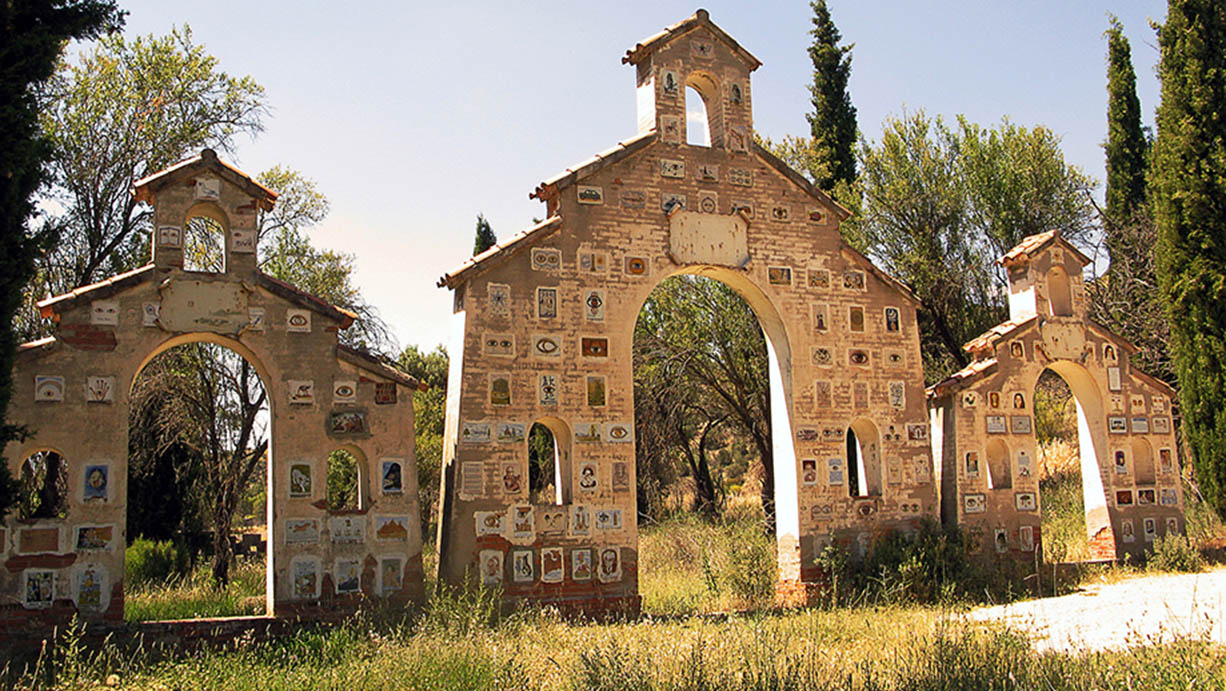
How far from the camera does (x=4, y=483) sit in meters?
10.7

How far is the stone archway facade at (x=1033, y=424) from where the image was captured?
56.3 ft

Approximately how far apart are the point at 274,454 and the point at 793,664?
741 cm

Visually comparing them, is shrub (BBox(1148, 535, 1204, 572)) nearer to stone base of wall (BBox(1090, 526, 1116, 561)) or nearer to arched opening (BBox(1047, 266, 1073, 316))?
stone base of wall (BBox(1090, 526, 1116, 561))

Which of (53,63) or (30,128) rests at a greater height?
(53,63)

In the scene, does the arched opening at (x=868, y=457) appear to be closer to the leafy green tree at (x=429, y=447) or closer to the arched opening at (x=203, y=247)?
the leafy green tree at (x=429, y=447)

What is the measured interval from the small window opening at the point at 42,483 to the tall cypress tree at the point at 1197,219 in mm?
20532

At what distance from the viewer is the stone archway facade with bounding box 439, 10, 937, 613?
14.1 meters

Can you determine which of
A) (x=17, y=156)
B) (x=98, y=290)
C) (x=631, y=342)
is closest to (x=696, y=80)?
(x=631, y=342)

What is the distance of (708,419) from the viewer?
90.7 ft

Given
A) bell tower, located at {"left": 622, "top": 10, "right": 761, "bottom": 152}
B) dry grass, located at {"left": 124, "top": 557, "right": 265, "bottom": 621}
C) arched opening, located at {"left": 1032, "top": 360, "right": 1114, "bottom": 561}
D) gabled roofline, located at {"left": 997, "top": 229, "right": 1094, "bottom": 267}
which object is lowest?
dry grass, located at {"left": 124, "top": 557, "right": 265, "bottom": 621}

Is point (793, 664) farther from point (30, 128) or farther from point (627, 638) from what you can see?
point (30, 128)

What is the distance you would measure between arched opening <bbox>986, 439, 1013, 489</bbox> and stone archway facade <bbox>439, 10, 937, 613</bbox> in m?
1.70

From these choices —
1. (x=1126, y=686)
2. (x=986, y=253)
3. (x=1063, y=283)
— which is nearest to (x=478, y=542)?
(x=1126, y=686)

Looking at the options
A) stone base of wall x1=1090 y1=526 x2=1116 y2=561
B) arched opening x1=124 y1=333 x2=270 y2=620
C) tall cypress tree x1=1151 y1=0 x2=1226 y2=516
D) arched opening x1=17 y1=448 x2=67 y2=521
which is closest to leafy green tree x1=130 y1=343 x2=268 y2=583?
arched opening x1=124 y1=333 x2=270 y2=620
